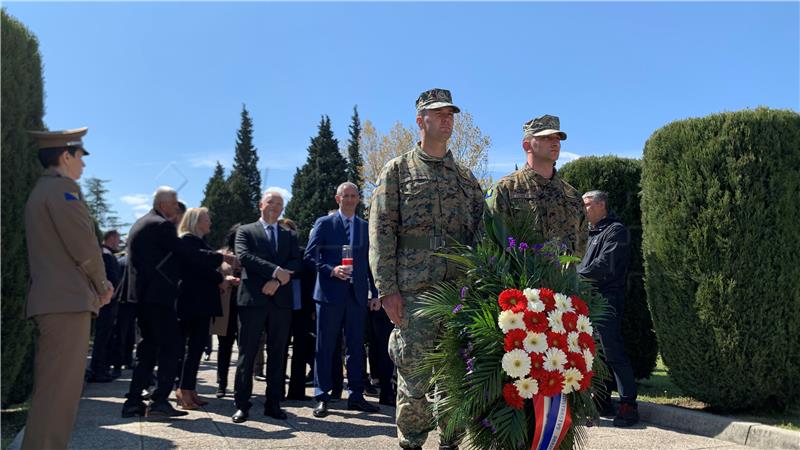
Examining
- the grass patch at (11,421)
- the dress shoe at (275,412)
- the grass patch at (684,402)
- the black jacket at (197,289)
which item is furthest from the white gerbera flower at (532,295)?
the grass patch at (11,421)

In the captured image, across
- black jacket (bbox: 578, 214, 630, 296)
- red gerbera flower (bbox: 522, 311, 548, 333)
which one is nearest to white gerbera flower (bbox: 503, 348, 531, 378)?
red gerbera flower (bbox: 522, 311, 548, 333)

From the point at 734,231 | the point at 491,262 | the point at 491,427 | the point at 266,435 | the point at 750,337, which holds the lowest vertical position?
the point at 266,435

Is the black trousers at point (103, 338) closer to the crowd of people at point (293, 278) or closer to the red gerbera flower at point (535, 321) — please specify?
the crowd of people at point (293, 278)

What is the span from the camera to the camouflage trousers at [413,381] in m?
3.96

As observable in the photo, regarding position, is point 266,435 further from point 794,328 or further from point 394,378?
point 794,328

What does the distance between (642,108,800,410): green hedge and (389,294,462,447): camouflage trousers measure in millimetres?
3215

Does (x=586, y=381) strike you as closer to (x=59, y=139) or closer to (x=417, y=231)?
(x=417, y=231)

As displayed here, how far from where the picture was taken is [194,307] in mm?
6445

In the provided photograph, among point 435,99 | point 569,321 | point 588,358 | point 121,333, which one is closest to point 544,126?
point 435,99

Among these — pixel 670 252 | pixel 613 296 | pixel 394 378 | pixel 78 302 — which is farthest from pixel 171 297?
pixel 670 252

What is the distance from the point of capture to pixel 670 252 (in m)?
6.15

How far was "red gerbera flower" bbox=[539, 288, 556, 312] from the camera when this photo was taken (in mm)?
3607

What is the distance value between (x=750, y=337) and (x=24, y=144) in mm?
6729

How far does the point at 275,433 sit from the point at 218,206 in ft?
157
